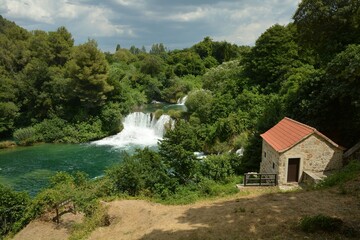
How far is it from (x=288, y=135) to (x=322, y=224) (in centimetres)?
814

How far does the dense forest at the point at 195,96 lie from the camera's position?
→ 16453 mm

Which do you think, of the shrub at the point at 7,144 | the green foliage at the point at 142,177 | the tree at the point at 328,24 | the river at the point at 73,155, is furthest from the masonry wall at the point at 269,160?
the shrub at the point at 7,144

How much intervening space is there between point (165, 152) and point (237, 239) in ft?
28.8

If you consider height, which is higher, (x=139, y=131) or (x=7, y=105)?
(x=7, y=105)

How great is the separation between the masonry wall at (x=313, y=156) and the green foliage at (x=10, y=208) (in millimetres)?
13492

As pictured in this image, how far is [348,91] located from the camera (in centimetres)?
1530

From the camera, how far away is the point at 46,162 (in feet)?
87.6

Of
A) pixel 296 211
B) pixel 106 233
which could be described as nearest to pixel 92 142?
pixel 106 233

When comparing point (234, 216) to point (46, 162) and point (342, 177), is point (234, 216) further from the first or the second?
point (46, 162)

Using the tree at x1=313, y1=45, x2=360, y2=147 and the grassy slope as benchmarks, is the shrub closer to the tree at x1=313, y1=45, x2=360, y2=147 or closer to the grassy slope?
the grassy slope

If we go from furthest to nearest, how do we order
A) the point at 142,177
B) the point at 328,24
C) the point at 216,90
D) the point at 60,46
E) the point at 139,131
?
the point at 60,46
the point at 139,131
the point at 216,90
the point at 328,24
the point at 142,177

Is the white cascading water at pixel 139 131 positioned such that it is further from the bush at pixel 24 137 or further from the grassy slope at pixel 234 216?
the grassy slope at pixel 234 216

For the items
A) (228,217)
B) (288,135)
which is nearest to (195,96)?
(288,135)

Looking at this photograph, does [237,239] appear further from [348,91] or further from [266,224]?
[348,91]
